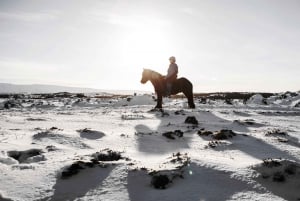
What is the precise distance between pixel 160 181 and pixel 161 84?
13.2m

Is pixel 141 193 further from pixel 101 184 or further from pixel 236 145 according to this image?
pixel 236 145

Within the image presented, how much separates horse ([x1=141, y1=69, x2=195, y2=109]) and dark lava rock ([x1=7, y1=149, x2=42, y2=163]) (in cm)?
1163

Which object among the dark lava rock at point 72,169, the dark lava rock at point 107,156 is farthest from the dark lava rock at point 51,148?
the dark lava rock at point 72,169

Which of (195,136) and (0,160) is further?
(195,136)

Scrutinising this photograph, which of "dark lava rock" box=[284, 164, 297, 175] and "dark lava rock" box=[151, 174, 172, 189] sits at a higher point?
"dark lava rock" box=[284, 164, 297, 175]

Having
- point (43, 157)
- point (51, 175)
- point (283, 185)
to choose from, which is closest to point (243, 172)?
point (283, 185)

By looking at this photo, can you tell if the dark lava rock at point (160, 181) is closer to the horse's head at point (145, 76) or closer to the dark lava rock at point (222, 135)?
the dark lava rock at point (222, 135)

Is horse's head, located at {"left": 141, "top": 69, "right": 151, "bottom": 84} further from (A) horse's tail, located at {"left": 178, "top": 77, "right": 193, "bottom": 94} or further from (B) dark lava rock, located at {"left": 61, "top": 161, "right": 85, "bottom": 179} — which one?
(B) dark lava rock, located at {"left": 61, "top": 161, "right": 85, "bottom": 179}

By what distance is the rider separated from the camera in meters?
17.9

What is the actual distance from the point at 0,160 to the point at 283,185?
5.03m

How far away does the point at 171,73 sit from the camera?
18000mm

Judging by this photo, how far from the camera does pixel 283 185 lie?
5156mm

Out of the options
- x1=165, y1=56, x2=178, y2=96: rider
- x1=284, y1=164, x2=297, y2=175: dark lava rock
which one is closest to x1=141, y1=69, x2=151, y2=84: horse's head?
x1=165, y1=56, x2=178, y2=96: rider

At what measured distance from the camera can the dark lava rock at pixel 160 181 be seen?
5074mm
